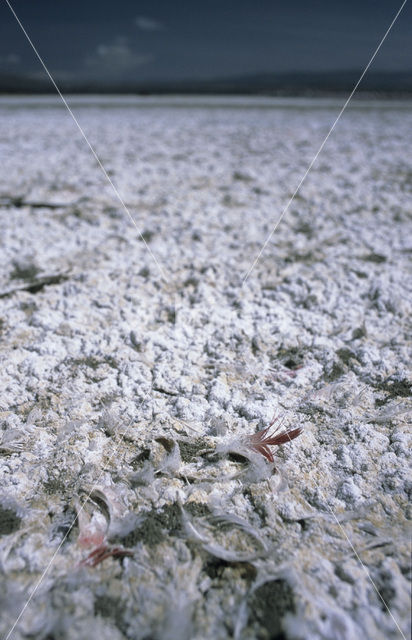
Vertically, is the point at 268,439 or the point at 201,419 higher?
the point at 268,439

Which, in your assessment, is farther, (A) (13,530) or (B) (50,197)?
(B) (50,197)

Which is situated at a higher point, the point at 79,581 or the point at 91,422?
the point at 79,581

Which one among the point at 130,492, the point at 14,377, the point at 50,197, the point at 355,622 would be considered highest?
the point at 355,622

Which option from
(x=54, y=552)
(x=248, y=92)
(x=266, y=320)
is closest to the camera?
(x=54, y=552)

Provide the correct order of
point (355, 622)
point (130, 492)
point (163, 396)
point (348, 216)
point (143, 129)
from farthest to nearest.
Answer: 1. point (143, 129)
2. point (348, 216)
3. point (163, 396)
4. point (130, 492)
5. point (355, 622)

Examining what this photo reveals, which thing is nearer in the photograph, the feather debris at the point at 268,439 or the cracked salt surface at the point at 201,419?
the cracked salt surface at the point at 201,419

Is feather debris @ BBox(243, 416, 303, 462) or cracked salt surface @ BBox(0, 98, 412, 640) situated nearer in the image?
cracked salt surface @ BBox(0, 98, 412, 640)

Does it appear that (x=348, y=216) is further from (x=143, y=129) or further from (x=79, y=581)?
(x=143, y=129)

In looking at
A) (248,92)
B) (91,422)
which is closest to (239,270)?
(91,422)
